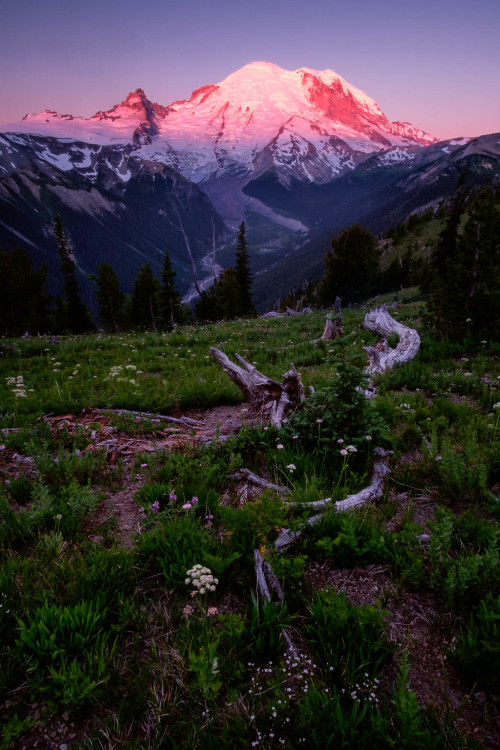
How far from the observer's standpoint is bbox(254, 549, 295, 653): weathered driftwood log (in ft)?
8.18

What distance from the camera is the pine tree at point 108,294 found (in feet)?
180

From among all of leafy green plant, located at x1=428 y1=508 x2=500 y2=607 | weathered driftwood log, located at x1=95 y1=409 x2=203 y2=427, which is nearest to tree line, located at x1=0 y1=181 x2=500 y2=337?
weathered driftwood log, located at x1=95 y1=409 x2=203 y2=427

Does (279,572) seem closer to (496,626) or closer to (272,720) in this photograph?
(272,720)

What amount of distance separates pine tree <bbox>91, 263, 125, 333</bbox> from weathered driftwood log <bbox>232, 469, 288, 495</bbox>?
187 feet

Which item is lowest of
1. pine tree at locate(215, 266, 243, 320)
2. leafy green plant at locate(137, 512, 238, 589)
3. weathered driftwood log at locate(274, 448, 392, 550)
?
pine tree at locate(215, 266, 243, 320)

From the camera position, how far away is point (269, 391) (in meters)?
6.14

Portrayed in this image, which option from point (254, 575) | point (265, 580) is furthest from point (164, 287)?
point (265, 580)

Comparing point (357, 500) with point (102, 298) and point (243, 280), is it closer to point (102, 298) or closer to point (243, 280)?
point (243, 280)

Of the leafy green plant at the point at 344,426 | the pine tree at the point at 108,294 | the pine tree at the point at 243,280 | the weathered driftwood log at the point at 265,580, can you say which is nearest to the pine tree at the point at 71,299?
the pine tree at the point at 108,294

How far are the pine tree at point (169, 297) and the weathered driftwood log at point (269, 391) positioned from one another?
38.1 metres

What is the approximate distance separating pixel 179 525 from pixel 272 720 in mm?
1492

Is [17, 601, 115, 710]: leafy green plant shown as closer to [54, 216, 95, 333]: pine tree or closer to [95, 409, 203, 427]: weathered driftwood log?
[95, 409, 203, 427]: weathered driftwood log

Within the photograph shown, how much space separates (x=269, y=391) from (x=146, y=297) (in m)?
53.1

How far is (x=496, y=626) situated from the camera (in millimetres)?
2082
